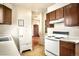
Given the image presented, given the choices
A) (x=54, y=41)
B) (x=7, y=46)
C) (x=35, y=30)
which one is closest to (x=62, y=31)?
(x=54, y=41)

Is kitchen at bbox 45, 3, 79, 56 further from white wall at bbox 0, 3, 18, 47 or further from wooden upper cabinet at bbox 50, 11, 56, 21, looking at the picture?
white wall at bbox 0, 3, 18, 47

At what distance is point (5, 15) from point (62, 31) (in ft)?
2.82

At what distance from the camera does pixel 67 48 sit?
1637mm

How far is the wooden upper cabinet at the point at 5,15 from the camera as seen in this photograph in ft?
5.08

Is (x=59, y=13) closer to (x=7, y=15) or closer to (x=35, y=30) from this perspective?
(x=35, y=30)

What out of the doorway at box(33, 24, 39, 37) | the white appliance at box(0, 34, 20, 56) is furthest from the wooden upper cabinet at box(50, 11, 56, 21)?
the white appliance at box(0, 34, 20, 56)

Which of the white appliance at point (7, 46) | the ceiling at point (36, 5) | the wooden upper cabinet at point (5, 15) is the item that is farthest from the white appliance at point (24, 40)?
the ceiling at point (36, 5)

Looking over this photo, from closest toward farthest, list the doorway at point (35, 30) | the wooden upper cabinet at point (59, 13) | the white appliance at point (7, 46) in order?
the white appliance at point (7, 46), the doorway at point (35, 30), the wooden upper cabinet at point (59, 13)

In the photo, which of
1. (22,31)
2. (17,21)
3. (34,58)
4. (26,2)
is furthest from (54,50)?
(26,2)

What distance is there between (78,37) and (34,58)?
26.4 inches

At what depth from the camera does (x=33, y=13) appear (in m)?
1.64

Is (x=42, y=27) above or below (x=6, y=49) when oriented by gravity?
above

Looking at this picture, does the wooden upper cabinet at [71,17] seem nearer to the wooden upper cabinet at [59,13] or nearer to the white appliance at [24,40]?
the wooden upper cabinet at [59,13]

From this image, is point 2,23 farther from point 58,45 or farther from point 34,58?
point 58,45
